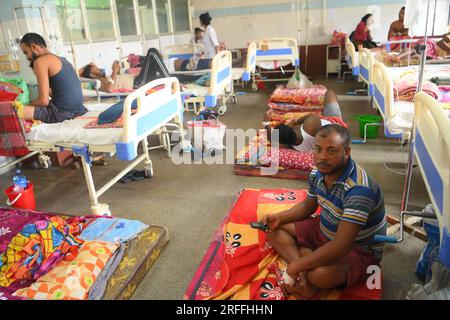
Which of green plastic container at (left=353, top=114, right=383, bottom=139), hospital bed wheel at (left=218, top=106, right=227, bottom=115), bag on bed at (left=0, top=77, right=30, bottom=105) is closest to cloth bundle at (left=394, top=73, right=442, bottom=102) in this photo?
green plastic container at (left=353, top=114, right=383, bottom=139)

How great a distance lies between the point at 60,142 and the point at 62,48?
2.23m

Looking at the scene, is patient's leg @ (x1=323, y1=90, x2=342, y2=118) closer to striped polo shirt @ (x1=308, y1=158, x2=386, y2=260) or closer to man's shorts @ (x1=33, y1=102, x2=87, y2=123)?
striped polo shirt @ (x1=308, y1=158, x2=386, y2=260)

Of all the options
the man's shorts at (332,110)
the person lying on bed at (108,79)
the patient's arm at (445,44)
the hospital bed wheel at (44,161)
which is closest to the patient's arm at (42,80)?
the hospital bed wheel at (44,161)

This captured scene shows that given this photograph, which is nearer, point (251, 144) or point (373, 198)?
point (373, 198)

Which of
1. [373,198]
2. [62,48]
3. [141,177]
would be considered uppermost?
[62,48]

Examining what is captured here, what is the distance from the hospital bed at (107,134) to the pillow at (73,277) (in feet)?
2.29

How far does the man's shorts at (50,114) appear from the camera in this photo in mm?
3283

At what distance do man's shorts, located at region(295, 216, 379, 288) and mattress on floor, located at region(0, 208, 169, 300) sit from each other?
915 millimetres

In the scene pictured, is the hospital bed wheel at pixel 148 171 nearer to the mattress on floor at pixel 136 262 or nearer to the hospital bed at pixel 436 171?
the mattress on floor at pixel 136 262

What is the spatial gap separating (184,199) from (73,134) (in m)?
1.04

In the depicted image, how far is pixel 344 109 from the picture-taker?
18.9 ft

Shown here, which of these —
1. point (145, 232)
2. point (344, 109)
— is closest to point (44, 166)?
point (145, 232)

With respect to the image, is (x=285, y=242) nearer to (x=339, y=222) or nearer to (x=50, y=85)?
(x=339, y=222)
